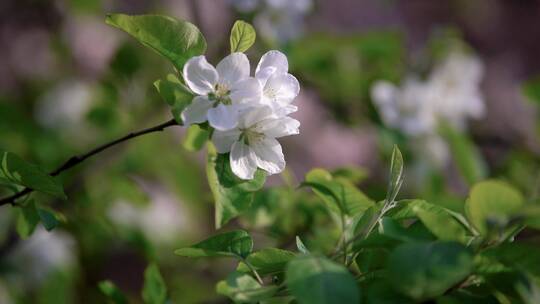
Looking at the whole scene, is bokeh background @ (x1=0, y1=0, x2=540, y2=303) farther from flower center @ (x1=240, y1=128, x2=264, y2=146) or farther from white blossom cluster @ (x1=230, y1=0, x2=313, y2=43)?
flower center @ (x1=240, y1=128, x2=264, y2=146)

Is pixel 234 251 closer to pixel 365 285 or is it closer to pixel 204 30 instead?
pixel 365 285

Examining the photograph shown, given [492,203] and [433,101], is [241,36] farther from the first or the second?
[433,101]

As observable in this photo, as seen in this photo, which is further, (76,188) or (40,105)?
(40,105)

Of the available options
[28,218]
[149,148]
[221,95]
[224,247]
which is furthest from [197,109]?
[149,148]

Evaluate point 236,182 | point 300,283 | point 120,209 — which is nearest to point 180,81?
point 236,182

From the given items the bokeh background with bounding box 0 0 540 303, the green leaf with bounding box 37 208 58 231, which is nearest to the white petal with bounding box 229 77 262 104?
the green leaf with bounding box 37 208 58 231
